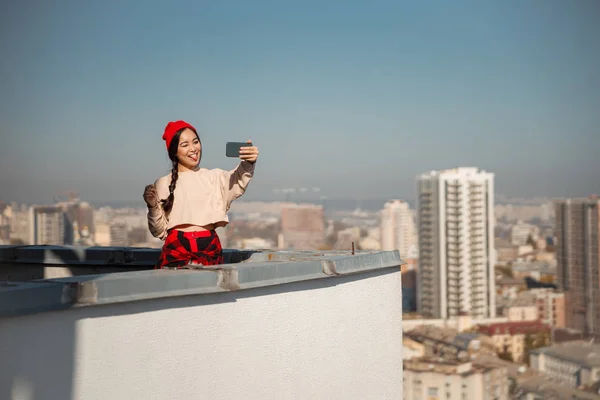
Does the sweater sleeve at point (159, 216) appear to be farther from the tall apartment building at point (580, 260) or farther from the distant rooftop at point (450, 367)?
the tall apartment building at point (580, 260)

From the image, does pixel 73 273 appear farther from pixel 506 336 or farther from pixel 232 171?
pixel 506 336

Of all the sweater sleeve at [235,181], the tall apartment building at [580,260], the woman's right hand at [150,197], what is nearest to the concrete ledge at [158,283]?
the sweater sleeve at [235,181]

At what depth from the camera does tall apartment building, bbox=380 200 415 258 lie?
137ft

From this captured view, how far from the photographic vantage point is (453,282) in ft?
113

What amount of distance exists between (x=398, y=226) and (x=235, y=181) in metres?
42.6

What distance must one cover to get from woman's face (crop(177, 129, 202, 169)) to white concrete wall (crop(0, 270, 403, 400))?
1.07 feet

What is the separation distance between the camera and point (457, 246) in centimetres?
3438

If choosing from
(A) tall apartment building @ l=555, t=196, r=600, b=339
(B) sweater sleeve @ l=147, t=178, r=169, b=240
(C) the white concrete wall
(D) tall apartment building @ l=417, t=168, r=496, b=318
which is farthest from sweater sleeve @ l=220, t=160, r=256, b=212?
(D) tall apartment building @ l=417, t=168, r=496, b=318

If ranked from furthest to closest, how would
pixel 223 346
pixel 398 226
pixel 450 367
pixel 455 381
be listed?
pixel 398 226
pixel 450 367
pixel 455 381
pixel 223 346

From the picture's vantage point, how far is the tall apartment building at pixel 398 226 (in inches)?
1640

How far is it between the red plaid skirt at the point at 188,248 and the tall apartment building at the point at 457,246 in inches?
1310

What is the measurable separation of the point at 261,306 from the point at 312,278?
0.40ft

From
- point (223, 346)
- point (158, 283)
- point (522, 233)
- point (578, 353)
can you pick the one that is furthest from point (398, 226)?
point (158, 283)

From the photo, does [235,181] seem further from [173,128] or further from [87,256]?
[87,256]
